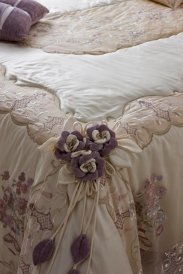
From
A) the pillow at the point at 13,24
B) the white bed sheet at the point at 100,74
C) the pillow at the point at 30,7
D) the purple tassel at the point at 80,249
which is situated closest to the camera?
the purple tassel at the point at 80,249

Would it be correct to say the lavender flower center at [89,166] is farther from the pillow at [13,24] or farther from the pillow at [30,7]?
the pillow at [30,7]

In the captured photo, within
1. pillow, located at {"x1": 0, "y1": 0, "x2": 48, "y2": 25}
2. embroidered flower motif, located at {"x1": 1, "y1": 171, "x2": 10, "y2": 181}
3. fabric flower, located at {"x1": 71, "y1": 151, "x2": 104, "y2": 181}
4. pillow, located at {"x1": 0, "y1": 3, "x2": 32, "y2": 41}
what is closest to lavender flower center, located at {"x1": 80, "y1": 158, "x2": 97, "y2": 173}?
fabric flower, located at {"x1": 71, "y1": 151, "x2": 104, "y2": 181}

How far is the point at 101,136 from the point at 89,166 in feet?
0.29

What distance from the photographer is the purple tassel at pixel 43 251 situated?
3.11ft

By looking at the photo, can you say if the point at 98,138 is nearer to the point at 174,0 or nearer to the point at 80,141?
the point at 80,141

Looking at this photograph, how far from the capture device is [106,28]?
71.0 inches

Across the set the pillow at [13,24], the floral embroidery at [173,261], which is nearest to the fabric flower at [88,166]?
the floral embroidery at [173,261]

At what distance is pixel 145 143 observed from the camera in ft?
3.45

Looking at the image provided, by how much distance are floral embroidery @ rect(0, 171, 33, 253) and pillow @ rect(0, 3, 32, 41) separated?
687 mm

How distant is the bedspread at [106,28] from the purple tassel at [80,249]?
0.82m

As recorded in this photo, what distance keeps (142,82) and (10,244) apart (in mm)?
620

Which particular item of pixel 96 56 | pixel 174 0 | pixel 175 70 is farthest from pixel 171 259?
pixel 174 0

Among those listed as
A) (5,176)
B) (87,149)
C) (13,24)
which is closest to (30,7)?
(13,24)

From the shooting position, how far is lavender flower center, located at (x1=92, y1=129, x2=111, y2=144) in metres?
0.97
